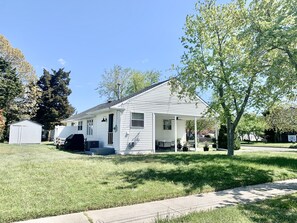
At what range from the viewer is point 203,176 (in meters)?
7.55

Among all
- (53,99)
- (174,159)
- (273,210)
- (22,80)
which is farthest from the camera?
(53,99)

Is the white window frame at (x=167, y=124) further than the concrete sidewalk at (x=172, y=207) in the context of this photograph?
Yes

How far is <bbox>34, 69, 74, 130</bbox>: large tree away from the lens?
38438 millimetres

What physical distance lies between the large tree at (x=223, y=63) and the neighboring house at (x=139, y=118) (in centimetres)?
307

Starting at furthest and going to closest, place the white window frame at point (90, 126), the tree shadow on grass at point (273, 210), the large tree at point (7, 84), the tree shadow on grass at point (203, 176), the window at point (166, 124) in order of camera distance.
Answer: the large tree at point (7, 84), the white window frame at point (90, 126), the window at point (166, 124), the tree shadow on grass at point (203, 176), the tree shadow on grass at point (273, 210)

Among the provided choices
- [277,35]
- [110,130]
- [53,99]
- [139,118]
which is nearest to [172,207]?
[277,35]

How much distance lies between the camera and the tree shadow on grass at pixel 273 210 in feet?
13.4

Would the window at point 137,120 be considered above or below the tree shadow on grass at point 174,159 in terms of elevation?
above

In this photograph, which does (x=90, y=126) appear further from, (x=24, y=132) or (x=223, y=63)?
(x=223, y=63)

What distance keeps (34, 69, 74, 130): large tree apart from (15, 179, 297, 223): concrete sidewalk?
37.3m

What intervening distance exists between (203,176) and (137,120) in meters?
9.21

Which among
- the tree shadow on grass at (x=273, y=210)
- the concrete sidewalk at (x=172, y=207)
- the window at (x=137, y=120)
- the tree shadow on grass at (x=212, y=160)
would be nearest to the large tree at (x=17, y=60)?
the window at (x=137, y=120)

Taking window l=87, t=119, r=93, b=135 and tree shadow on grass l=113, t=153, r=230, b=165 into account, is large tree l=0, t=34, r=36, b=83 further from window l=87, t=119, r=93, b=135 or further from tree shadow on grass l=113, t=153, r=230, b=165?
tree shadow on grass l=113, t=153, r=230, b=165

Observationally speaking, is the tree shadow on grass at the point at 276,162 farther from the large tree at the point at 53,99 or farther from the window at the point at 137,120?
the large tree at the point at 53,99
